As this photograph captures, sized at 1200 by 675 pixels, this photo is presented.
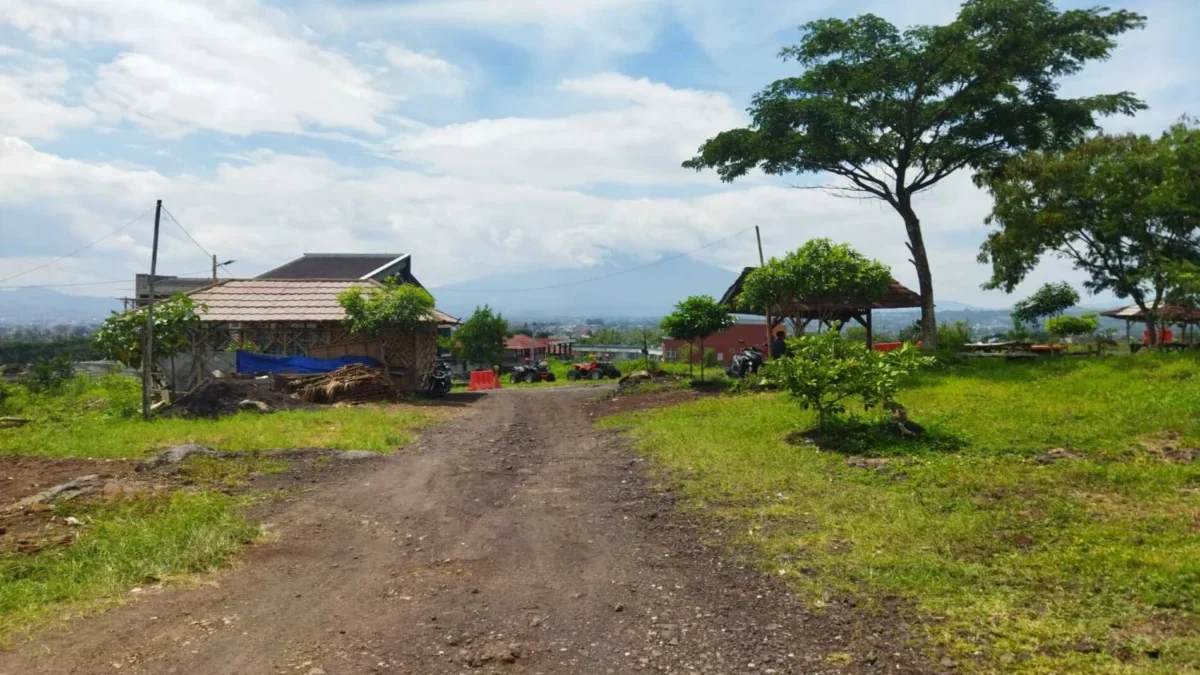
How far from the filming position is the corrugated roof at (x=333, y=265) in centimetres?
4597

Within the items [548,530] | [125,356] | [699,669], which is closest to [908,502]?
[548,530]

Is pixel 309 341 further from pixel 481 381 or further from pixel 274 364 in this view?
pixel 481 381

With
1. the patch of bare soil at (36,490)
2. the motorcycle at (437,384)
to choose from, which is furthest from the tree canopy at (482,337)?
the patch of bare soil at (36,490)

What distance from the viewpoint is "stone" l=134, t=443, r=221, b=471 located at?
11.3 m

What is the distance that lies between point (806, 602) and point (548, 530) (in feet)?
9.80

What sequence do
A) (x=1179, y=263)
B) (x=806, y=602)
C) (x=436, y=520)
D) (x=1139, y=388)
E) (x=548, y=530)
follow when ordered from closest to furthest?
(x=806, y=602), (x=548, y=530), (x=436, y=520), (x=1139, y=388), (x=1179, y=263)

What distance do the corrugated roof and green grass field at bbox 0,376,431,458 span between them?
24.8m

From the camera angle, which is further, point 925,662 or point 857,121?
point 857,121

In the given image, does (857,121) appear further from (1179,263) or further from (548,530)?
(548,530)

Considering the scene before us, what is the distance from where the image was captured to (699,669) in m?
4.48

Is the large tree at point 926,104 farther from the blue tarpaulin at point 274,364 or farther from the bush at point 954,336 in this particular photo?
the blue tarpaulin at point 274,364

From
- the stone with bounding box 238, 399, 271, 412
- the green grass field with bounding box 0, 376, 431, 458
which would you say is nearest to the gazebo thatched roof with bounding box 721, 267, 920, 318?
the green grass field with bounding box 0, 376, 431, 458

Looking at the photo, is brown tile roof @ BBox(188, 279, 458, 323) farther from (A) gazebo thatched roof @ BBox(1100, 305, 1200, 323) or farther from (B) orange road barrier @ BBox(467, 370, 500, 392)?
(A) gazebo thatched roof @ BBox(1100, 305, 1200, 323)

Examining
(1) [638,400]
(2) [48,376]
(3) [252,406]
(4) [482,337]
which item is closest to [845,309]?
(1) [638,400]
